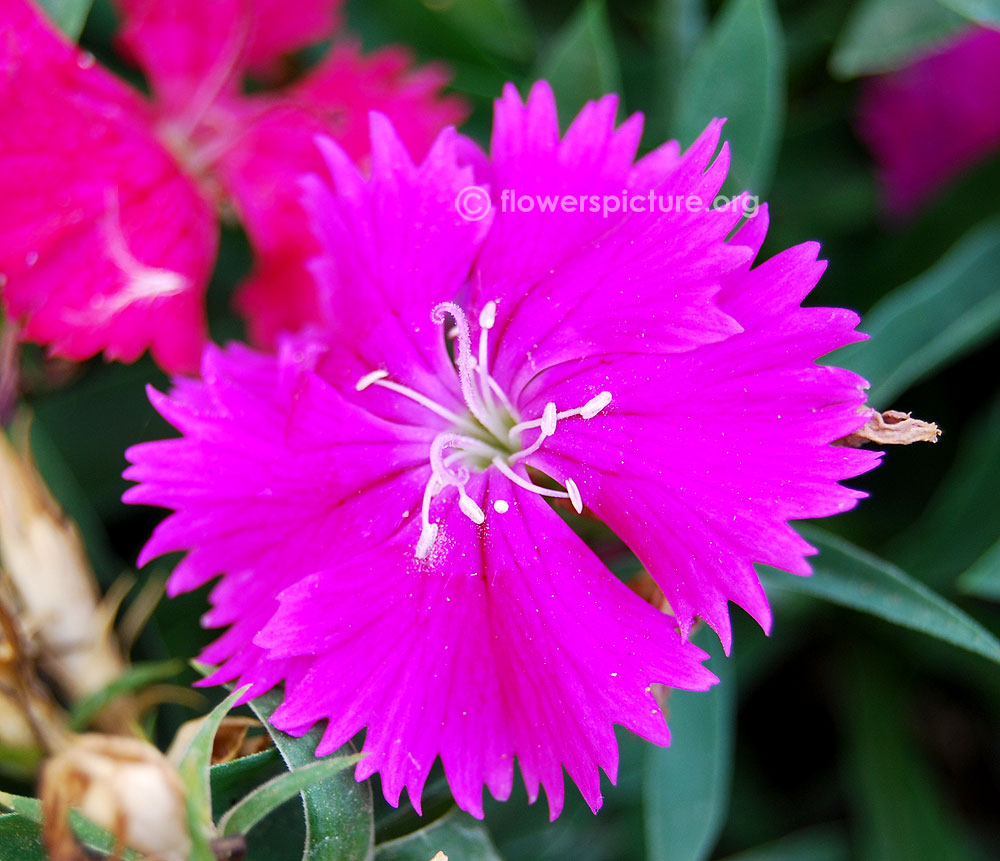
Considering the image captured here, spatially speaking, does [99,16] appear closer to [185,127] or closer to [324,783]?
[185,127]

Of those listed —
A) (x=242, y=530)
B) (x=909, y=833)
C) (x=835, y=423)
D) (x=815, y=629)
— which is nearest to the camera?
(x=835, y=423)

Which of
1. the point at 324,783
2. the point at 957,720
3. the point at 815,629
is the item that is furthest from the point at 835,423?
the point at 957,720

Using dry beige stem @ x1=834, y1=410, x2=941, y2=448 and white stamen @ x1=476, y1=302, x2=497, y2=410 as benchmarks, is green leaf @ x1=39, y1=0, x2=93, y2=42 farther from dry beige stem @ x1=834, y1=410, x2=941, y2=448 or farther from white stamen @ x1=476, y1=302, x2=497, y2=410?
dry beige stem @ x1=834, y1=410, x2=941, y2=448

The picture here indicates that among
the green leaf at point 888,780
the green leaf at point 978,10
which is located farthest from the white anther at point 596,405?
the green leaf at point 888,780

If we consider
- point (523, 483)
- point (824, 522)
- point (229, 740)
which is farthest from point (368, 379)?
point (824, 522)

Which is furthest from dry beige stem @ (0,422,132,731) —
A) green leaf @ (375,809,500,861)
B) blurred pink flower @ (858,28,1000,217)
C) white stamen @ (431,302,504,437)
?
blurred pink flower @ (858,28,1000,217)

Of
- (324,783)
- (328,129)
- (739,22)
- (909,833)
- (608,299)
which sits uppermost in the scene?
(739,22)

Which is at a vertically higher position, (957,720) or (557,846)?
(957,720)

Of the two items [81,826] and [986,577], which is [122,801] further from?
[986,577]

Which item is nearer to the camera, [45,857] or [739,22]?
[45,857]
